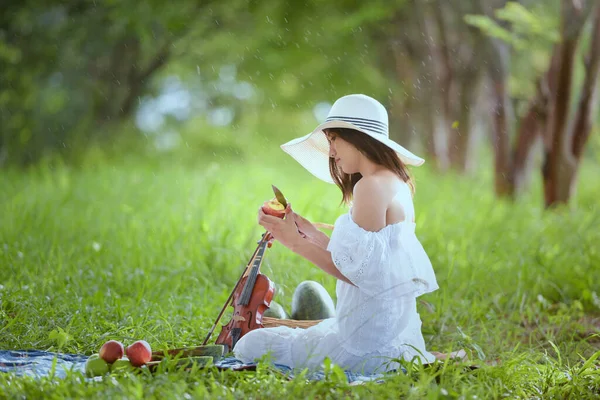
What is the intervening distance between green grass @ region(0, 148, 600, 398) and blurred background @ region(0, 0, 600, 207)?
126 cm

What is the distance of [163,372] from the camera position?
3.16 metres

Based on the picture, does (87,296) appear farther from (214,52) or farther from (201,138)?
(201,138)

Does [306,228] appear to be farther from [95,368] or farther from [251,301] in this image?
[95,368]

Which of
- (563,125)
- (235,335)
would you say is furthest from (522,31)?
(235,335)

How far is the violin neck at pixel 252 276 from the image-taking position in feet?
11.8

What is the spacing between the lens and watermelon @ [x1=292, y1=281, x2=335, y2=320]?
4.08m

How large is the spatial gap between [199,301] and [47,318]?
0.97 meters

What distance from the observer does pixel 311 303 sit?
4.08 meters

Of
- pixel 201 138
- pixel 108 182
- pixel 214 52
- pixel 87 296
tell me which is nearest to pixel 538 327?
pixel 87 296

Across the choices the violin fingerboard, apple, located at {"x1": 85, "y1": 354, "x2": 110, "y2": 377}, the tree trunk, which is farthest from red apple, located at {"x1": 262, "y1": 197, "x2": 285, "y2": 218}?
the tree trunk

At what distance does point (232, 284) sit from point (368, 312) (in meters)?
2.00

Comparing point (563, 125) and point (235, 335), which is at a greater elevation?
point (563, 125)

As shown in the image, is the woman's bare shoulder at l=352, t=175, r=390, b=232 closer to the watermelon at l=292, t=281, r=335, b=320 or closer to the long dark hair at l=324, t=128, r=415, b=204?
the long dark hair at l=324, t=128, r=415, b=204

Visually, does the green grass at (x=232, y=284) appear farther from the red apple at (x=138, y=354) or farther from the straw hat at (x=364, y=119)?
the straw hat at (x=364, y=119)
